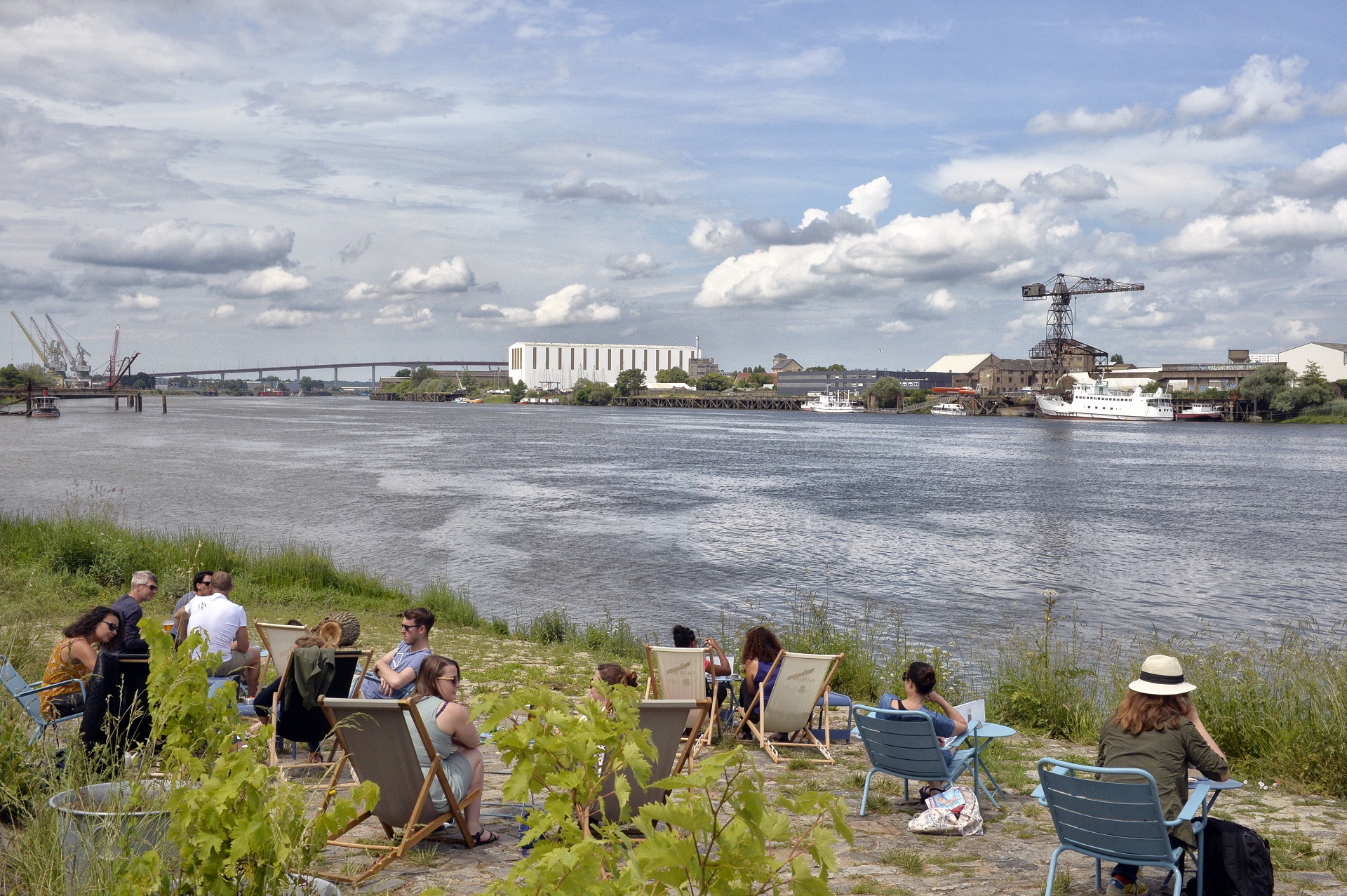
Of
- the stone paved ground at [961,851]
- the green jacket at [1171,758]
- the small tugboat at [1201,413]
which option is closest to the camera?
the stone paved ground at [961,851]

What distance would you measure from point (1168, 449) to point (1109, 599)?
59.3 metres

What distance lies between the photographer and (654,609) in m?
17.3

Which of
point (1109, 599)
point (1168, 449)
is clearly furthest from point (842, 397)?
point (1109, 599)

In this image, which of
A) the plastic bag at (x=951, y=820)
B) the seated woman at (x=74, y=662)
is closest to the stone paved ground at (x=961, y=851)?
the plastic bag at (x=951, y=820)

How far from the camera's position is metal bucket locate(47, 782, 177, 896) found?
10.7 ft

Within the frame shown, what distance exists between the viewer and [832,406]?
173250 mm

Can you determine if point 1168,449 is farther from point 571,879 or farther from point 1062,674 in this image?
point 571,879

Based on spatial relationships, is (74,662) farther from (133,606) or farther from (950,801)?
(950,801)

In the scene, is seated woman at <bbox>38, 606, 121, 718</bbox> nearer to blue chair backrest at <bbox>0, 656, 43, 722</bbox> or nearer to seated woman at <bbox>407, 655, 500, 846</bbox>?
blue chair backrest at <bbox>0, 656, 43, 722</bbox>

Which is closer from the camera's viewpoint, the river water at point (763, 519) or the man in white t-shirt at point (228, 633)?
the man in white t-shirt at point (228, 633)

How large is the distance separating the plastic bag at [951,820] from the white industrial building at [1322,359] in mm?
137138

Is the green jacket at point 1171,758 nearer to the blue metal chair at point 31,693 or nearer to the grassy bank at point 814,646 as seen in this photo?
the grassy bank at point 814,646

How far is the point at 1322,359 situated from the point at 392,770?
497 feet

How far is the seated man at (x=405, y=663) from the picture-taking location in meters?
6.64
